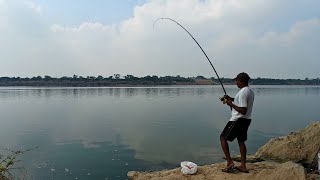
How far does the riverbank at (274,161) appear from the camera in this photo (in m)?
6.99

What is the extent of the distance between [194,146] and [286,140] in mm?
6270

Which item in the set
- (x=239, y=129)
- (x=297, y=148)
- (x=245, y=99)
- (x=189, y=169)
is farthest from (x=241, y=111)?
(x=297, y=148)

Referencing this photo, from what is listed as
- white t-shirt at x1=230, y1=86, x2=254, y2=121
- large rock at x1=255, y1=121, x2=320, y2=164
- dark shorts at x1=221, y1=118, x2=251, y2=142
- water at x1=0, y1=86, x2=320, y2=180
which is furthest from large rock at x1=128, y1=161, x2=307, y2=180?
water at x1=0, y1=86, x2=320, y2=180

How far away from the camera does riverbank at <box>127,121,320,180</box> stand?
699cm

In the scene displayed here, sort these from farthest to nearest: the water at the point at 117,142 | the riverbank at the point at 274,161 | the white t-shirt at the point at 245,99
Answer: the water at the point at 117,142 → the riverbank at the point at 274,161 → the white t-shirt at the point at 245,99

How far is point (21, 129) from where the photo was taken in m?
21.7

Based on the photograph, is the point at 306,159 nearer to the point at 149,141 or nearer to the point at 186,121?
the point at 149,141

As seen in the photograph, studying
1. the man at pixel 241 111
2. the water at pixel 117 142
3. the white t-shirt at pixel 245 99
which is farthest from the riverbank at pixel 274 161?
the water at pixel 117 142

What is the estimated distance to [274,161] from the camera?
9.55 meters

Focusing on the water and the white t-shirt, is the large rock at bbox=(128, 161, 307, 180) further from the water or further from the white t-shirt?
the water

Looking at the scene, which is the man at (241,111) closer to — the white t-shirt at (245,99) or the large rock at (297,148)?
the white t-shirt at (245,99)

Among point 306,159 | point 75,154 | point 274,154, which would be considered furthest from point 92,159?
point 306,159

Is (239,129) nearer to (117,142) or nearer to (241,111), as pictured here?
(241,111)

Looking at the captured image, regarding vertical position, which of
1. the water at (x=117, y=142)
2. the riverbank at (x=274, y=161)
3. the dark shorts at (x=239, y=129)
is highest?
the dark shorts at (x=239, y=129)
